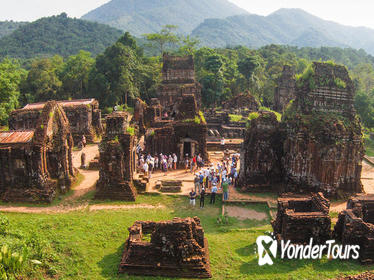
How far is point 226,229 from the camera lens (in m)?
15.2

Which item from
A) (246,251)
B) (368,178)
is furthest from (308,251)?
(368,178)

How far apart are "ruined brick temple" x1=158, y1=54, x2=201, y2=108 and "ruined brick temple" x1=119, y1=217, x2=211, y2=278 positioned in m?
32.1

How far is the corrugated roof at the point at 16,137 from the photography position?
1818 centimetres

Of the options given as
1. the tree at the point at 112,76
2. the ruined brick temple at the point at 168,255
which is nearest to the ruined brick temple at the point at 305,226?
the ruined brick temple at the point at 168,255

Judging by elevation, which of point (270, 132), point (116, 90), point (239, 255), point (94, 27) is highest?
point (94, 27)

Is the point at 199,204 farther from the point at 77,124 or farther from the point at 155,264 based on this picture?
the point at 77,124

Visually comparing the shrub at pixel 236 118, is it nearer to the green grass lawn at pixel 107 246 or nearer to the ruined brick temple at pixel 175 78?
the ruined brick temple at pixel 175 78

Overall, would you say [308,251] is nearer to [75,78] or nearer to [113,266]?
[113,266]

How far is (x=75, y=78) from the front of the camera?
164 ft

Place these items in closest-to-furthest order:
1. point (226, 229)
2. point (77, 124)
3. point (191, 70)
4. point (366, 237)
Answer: point (366, 237) → point (226, 229) → point (77, 124) → point (191, 70)

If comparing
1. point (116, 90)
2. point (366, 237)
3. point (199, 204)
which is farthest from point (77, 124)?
point (366, 237)

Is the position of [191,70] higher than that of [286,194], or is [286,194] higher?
[191,70]

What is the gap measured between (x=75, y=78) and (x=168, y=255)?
43.7 meters

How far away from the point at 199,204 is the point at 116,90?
101ft
